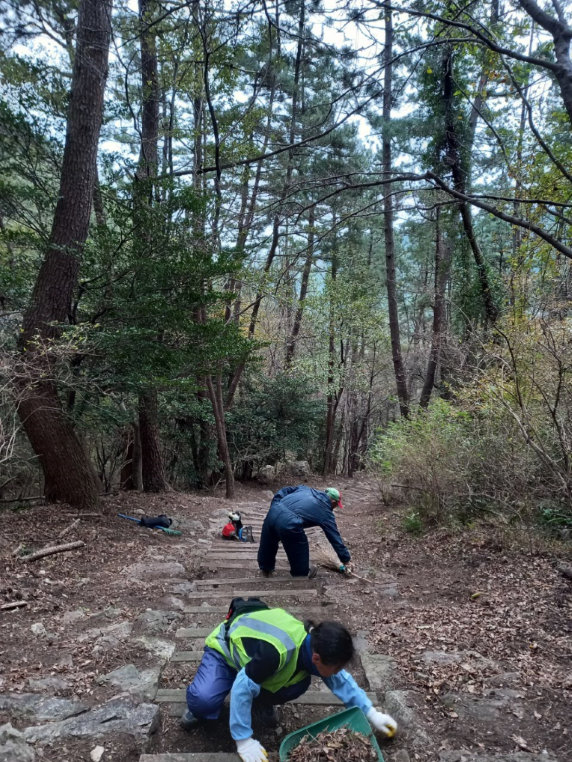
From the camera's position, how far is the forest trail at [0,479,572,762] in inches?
92.5

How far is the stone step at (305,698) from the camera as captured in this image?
2676mm

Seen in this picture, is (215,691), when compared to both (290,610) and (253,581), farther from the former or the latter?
(253,581)

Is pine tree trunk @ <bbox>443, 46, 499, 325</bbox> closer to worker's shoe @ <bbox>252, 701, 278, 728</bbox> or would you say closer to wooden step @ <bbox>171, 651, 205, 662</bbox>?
wooden step @ <bbox>171, 651, 205, 662</bbox>

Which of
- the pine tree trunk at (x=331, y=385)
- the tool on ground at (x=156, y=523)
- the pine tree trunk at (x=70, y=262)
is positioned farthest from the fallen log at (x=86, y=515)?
the pine tree trunk at (x=331, y=385)

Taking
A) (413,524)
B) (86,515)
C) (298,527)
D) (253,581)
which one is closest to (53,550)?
(86,515)

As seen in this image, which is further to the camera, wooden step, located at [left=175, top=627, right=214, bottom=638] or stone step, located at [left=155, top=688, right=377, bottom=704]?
wooden step, located at [left=175, top=627, right=214, bottom=638]

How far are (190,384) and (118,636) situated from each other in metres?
3.77

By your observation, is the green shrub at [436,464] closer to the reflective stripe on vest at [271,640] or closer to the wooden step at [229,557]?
the wooden step at [229,557]

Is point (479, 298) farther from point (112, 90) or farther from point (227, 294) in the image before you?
point (112, 90)

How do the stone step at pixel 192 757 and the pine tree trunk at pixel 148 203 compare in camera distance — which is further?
the pine tree trunk at pixel 148 203

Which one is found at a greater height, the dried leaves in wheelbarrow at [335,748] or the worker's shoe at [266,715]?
the dried leaves in wheelbarrow at [335,748]

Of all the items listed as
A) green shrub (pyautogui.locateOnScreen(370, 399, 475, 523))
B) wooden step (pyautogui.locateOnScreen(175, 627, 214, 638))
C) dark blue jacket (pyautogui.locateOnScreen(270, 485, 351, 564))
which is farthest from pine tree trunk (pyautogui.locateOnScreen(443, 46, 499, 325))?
wooden step (pyautogui.locateOnScreen(175, 627, 214, 638))

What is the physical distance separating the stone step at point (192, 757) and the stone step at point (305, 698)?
1.67 ft

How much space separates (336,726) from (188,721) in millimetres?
790
